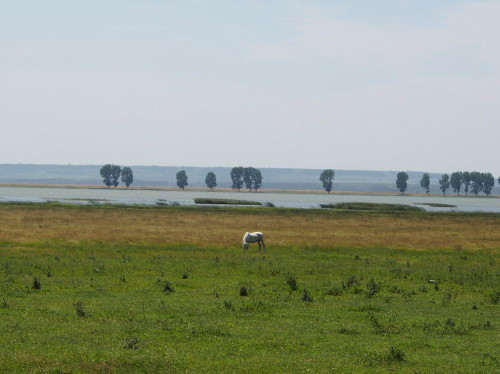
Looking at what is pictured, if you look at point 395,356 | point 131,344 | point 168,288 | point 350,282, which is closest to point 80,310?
point 131,344

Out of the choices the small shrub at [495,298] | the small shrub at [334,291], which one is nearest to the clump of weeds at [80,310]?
the small shrub at [334,291]

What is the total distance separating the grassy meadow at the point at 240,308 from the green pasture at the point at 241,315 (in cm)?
5

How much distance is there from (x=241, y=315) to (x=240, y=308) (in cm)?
88

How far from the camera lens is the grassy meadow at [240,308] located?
15.4 metres

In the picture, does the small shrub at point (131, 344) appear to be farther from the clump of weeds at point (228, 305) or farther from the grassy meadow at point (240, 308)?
the clump of weeds at point (228, 305)

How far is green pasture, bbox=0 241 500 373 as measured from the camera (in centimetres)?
1525

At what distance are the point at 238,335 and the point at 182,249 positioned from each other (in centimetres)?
2638

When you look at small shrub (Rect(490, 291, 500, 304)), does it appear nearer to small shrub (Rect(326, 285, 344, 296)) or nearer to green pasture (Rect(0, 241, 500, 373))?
green pasture (Rect(0, 241, 500, 373))

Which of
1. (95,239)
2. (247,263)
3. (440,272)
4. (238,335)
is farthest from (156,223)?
(238,335)

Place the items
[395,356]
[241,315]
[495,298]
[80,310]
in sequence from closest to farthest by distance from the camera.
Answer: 1. [395,356]
2. [80,310]
3. [241,315]
4. [495,298]

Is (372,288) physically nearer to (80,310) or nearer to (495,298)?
(495,298)

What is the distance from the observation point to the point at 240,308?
2203 centimetres

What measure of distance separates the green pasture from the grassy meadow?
0.16 ft

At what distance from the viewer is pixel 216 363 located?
592 inches
